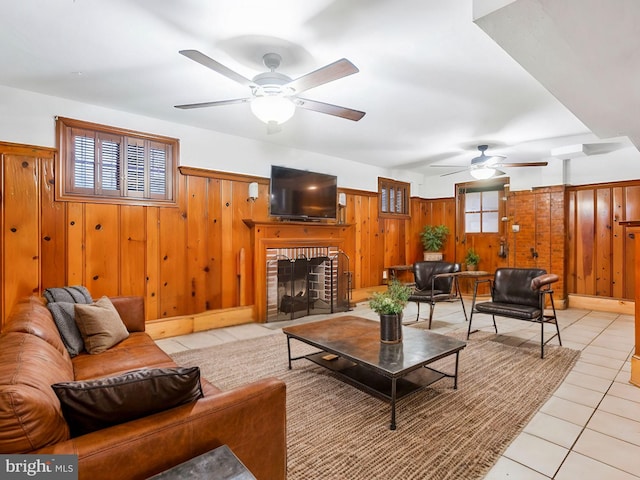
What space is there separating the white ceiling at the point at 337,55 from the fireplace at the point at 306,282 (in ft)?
6.45

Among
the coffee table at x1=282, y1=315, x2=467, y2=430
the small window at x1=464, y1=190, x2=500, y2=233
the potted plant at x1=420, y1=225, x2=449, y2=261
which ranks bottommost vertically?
the coffee table at x1=282, y1=315, x2=467, y2=430

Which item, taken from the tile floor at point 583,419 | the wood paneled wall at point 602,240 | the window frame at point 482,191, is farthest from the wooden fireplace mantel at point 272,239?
the wood paneled wall at point 602,240

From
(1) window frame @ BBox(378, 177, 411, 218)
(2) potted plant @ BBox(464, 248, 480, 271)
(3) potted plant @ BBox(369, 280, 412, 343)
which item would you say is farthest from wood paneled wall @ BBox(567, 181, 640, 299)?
(3) potted plant @ BBox(369, 280, 412, 343)

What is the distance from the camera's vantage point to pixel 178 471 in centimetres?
101

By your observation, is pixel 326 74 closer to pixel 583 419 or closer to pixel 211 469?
pixel 211 469

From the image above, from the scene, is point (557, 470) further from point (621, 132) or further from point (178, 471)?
point (621, 132)

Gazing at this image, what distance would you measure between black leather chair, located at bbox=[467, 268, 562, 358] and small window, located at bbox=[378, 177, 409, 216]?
2948 mm

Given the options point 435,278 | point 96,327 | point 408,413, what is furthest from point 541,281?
point 96,327

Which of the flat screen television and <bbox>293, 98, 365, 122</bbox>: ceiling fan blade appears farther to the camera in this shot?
the flat screen television

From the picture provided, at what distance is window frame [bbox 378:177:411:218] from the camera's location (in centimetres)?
661

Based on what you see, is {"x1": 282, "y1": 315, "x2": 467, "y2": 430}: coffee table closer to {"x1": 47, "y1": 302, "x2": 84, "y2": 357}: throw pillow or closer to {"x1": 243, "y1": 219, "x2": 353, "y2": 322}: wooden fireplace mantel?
{"x1": 47, "y1": 302, "x2": 84, "y2": 357}: throw pillow

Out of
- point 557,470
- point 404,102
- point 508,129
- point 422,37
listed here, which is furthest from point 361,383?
point 508,129

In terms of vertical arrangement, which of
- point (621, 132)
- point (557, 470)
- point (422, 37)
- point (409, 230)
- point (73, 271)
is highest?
point (422, 37)

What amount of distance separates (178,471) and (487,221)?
6811 mm
